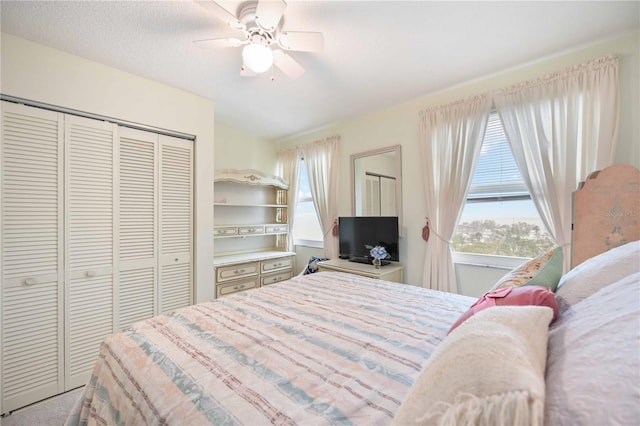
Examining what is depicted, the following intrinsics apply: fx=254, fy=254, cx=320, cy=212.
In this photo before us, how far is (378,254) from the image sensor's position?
2887mm

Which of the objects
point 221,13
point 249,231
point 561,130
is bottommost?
point 249,231

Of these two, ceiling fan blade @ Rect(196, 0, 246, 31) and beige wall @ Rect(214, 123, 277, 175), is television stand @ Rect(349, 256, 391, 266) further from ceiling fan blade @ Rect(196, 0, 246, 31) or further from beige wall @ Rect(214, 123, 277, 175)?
ceiling fan blade @ Rect(196, 0, 246, 31)

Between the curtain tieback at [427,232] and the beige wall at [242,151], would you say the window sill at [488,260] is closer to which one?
the curtain tieback at [427,232]

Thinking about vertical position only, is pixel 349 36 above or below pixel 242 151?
above

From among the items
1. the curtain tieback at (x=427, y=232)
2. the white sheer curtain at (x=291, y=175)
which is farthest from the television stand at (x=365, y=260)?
the white sheer curtain at (x=291, y=175)

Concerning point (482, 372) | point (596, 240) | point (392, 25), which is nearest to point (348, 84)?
point (392, 25)

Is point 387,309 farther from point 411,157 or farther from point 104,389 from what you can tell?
point 411,157

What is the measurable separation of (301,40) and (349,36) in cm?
40

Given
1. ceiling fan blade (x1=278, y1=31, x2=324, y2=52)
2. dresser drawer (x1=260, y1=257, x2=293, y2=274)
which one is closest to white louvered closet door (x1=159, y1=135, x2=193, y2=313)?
dresser drawer (x1=260, y1=257, x2=293, y2=274)

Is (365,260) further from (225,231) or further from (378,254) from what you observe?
(225,231)

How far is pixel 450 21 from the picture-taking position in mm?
1675

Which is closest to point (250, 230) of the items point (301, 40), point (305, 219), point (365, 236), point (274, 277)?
point (274, 277)

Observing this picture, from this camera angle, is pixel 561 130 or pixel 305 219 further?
pixel 305 219

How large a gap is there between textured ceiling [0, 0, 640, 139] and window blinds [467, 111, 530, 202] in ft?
1.89
